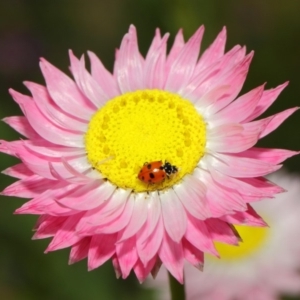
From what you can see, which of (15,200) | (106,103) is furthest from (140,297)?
(106,103)

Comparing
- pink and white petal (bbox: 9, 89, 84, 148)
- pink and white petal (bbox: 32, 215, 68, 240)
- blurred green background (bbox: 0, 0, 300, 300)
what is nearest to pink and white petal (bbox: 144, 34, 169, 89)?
pink and white petal (bbox: 9, 89, 84, 148)

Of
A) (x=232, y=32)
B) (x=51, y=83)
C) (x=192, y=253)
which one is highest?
(x=232, y=32)

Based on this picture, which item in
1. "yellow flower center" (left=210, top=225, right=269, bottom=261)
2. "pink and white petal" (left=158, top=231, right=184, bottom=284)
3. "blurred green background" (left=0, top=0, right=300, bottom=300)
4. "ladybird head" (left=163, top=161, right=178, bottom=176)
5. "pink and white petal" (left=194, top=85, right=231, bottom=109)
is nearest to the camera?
"pink and white petal" (left=158, top=231, right=184, bottom=284)

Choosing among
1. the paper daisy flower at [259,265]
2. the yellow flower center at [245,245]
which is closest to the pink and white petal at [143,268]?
the paper daisy flower at [259,265]

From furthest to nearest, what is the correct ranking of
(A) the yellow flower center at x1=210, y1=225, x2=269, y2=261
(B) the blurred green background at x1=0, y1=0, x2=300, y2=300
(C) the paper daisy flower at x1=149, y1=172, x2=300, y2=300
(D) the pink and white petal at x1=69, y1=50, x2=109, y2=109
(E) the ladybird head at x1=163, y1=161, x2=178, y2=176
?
(B) the blurred green background at x1=0, y1=0, x2=300, y2=300 < (A) the yellow flower center at x1=210, y1=225, x2=269, y2=261 < (C) the paper daisy flower at x1=149, y1=172, x2=300, y2=300 < (D) the pink and white petal at x1=69, y1=50, x2=109, y2=109 < (E) the ladybird head at x1=163, y1=161, x2=178, y2=176

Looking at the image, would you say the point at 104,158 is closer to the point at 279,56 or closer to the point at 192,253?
the point at 192,253

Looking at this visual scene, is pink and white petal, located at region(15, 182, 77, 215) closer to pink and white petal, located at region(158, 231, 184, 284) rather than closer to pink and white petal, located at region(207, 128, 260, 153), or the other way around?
pink and white petal, located at region(158, 231, 184, 284)

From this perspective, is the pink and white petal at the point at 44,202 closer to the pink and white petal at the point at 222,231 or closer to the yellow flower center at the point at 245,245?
the pink and white petal at the point at 222,231
